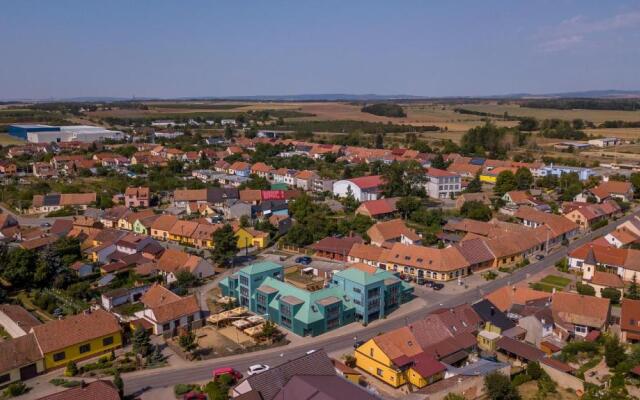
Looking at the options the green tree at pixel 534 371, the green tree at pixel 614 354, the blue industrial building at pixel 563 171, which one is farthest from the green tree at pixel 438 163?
the green tree at pixel 534 371

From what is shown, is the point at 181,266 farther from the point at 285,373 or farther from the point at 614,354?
the point at 614,354

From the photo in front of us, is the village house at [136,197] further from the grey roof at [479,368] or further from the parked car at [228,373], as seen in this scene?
the grey roof at [479,368]

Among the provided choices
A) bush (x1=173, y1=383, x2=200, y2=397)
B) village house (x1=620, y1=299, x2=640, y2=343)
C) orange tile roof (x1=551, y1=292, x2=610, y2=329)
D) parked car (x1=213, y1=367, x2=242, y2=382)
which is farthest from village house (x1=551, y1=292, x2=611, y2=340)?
bush (x1=173, y1=383, x2=200, y2=397)

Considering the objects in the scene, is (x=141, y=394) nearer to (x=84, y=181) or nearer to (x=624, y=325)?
(x=624, y=325)

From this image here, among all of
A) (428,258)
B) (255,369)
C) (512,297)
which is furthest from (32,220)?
(512,297)

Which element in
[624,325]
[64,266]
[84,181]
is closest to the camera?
[624,325]

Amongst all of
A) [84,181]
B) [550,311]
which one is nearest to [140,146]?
[84,181]
